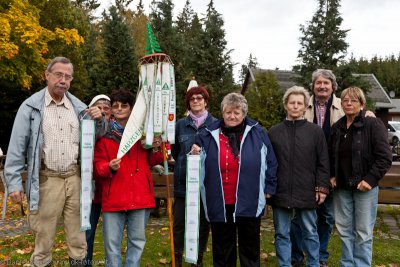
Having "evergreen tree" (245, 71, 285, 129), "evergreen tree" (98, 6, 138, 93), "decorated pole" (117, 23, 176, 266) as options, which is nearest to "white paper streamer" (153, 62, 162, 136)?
"decorated pole" (117, 23, 176, 266)

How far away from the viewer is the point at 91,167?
11.9 feet

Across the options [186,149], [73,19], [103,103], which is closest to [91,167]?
[103,103]

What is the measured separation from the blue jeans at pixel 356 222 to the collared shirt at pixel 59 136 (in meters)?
2.74

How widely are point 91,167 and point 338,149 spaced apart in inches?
98.7

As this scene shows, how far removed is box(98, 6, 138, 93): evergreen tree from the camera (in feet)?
67.6

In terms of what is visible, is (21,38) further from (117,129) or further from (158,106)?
(158,106)

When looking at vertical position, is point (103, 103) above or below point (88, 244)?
above

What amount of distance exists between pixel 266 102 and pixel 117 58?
8.22 m

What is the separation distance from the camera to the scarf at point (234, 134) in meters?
3.98

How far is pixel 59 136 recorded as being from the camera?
3.65 meters

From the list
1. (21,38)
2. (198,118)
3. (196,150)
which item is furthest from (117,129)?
(21,38)

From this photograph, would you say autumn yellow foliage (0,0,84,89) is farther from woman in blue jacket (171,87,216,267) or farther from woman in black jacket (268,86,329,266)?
woman in black jacket (268,86,329,266)

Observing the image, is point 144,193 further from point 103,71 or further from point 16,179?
point 103,71

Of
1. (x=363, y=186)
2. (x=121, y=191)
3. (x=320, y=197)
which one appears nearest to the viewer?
(x=121, y=191)
